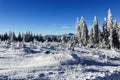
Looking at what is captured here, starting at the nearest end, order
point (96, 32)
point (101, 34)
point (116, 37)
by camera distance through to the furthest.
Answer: point (116, 37) < point (101, 34) < point (96, 32)

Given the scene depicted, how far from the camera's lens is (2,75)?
1327cm

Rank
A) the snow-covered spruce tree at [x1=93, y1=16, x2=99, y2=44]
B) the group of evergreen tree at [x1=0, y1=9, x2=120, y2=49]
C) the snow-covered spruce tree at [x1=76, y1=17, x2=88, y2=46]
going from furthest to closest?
1. the snow-covered spruce tree at [x1=76, y1=17, x2=88, y2=46]
2. the snow-covered spruce tree at [x1=93, y1=16, x2=99, y2=44]
3. the group of evergreen tree at [x1=0, y1=9, x2=120, y2=49]

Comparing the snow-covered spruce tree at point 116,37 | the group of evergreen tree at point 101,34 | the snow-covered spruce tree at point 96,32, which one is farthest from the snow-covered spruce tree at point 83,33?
the snow-covered spruce tree at point 116,37

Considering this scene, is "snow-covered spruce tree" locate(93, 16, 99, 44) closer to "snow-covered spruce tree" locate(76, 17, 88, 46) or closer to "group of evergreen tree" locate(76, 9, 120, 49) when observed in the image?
"group of evergreen tree" locate(76, 9, 120, 49)

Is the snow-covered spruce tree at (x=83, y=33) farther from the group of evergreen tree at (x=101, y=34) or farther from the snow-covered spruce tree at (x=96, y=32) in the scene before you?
the snow-covered spruce tree at (x=96, y=32)

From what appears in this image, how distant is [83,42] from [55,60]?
55.6 metres

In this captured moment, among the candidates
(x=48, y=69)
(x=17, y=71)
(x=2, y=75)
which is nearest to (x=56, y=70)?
(x=48, y=69)

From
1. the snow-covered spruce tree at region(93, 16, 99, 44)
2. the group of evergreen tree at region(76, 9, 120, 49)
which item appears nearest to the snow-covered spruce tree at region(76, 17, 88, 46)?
the group of evergreen tree at region(76, 9, 120, 49)

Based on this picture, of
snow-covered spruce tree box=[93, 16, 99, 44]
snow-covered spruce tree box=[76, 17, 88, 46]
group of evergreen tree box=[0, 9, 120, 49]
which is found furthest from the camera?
snow-covered spruce tree box=[76, 17, 88, 46]

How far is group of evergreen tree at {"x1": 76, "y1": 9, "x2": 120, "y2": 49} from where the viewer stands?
60.3m

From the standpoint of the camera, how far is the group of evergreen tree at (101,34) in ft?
198

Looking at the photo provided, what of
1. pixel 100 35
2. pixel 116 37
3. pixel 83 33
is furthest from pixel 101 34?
pixel 116 37

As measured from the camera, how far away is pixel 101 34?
7131 centimetres

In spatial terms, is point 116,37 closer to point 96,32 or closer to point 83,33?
point 96,32
